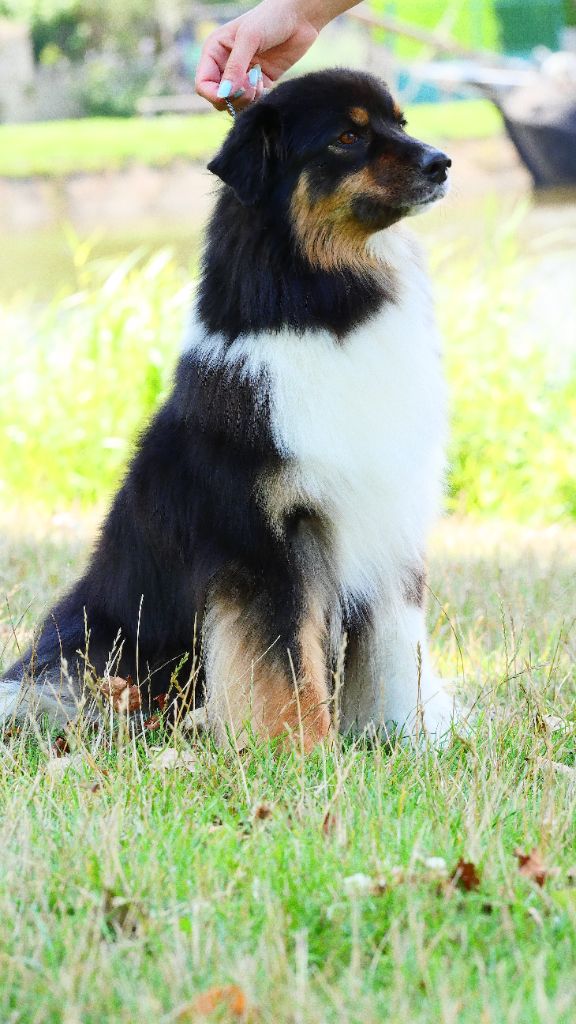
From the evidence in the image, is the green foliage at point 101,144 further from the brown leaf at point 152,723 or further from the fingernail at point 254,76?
the brown leaf at point 152,723

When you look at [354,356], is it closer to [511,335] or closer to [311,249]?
[311,249]

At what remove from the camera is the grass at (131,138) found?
33.7 metres

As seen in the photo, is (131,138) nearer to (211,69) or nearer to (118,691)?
(211,69)

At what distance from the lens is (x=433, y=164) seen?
3512 mm

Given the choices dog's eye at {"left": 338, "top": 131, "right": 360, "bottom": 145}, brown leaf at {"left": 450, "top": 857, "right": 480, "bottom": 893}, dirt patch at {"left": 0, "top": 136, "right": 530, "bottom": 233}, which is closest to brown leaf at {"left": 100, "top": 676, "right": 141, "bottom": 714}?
brown leaf at {"left": 450, "top": 857, "right": 480, "bottom": 893}

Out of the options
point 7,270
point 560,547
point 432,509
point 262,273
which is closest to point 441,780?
point 432,509

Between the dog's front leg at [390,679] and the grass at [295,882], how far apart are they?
0.24 metres

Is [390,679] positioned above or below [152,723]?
above

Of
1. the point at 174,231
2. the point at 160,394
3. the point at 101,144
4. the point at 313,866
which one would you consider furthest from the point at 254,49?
the point at 101,144

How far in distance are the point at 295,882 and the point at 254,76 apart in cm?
265

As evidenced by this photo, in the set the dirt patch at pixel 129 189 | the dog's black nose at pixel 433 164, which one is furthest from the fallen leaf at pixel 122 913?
the dirt patch at pixel 129 189

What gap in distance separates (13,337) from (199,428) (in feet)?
19.4

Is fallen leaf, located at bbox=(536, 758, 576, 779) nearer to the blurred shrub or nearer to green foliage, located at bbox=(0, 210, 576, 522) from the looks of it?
A: green foliage, located at bbox=(0, 210, 576, 522)

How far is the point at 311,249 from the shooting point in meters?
3.51
